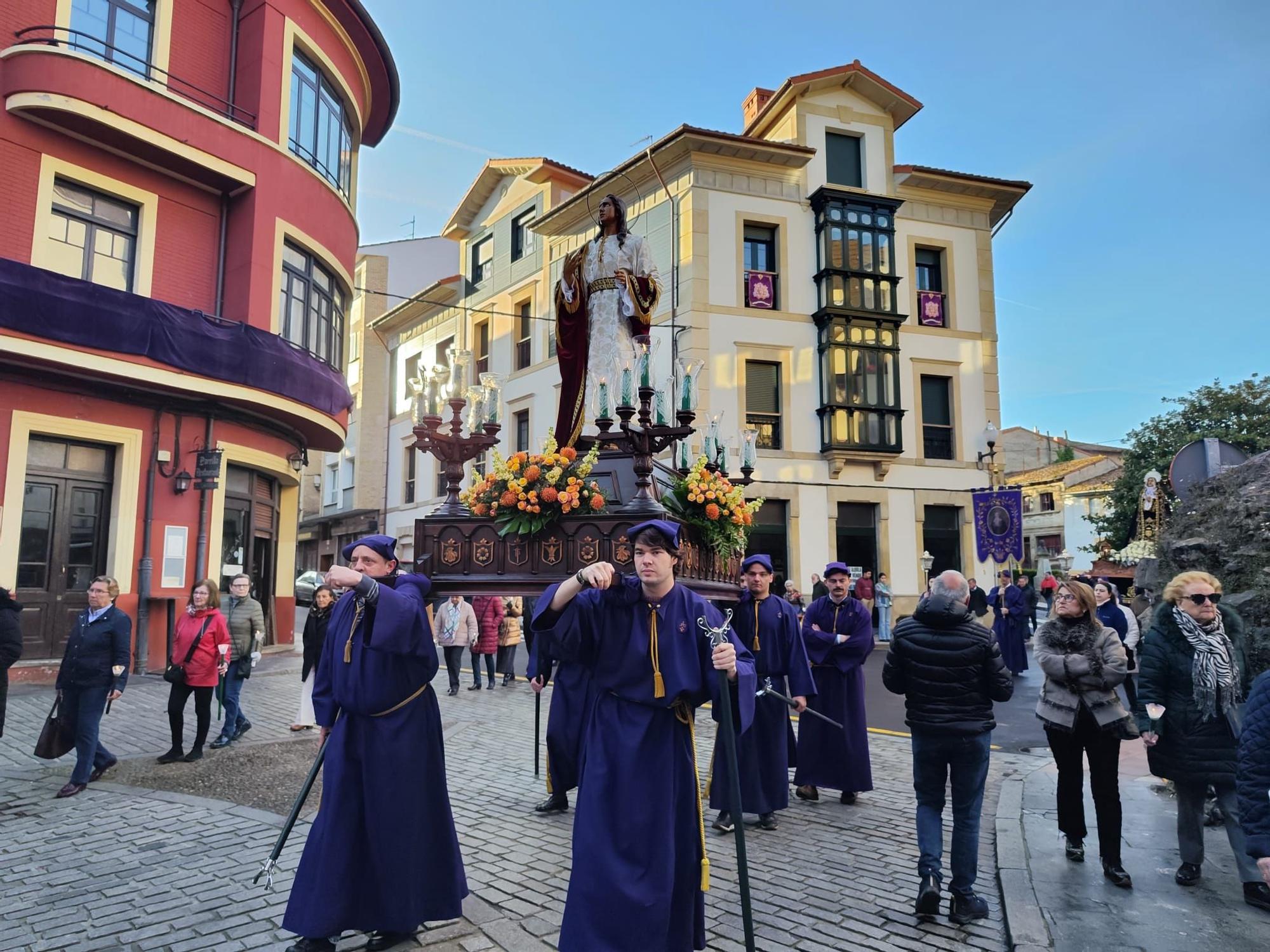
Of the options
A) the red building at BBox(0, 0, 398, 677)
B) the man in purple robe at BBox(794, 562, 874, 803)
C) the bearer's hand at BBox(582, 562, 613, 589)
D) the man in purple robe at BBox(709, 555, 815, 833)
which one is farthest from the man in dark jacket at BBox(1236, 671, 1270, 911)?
the red building at BBox(0, 0, 398, 677)

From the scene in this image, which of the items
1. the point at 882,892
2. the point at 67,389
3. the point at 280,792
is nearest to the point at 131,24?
the point at 67,389

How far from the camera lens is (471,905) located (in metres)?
4.87

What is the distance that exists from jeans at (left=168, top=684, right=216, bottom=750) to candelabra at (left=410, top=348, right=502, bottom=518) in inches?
161

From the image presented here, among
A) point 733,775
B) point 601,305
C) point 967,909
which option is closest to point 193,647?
point 601,305

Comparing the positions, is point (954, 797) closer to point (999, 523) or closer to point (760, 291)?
point (999, 523)

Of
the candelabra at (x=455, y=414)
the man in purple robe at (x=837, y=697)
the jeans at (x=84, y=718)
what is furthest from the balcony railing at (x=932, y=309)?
the jeans at (x=84, y=718)

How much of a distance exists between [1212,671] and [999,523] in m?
15.7

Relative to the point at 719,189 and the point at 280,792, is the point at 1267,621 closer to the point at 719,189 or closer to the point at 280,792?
the point at 280,792

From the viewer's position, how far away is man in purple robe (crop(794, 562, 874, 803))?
24.3ft

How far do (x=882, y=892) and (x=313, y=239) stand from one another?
53.4ft

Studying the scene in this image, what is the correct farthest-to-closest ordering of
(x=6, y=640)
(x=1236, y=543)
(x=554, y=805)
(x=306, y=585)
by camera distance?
(x=1236, y=543) → (x=6, y=640) → (x=554, y=805) → (x=306, y=585)

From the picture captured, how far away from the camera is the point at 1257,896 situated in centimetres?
500

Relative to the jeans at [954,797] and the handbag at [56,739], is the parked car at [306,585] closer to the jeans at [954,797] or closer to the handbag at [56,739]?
the handbag at [56,739]

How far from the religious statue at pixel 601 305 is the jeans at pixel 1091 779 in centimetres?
415
